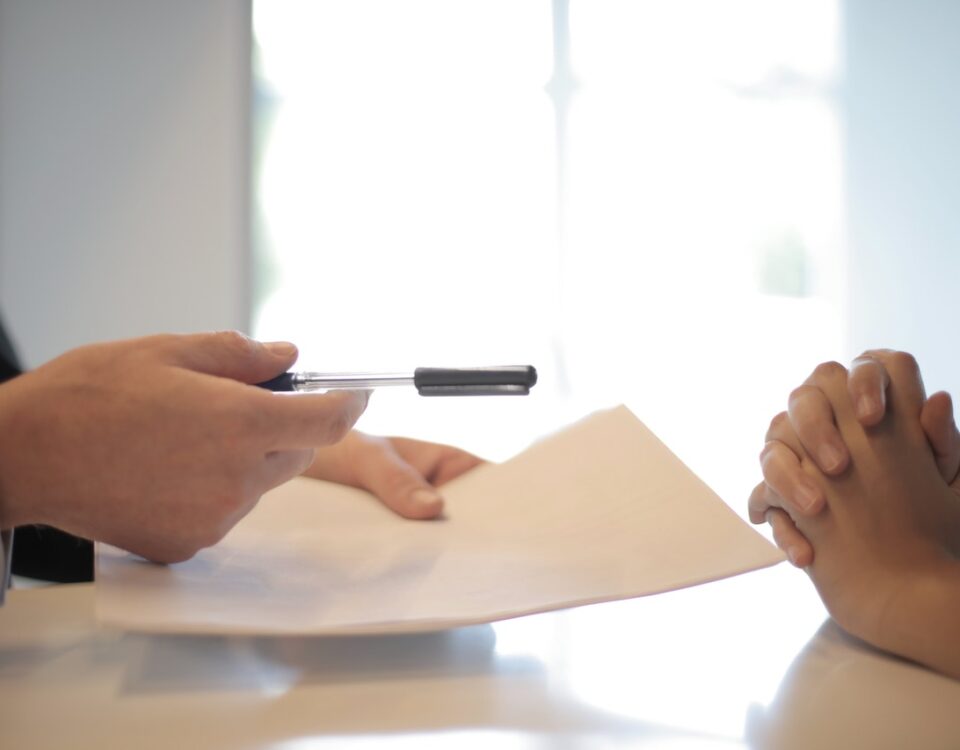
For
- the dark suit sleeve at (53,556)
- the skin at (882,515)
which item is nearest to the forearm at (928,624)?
the skin at (882,515)

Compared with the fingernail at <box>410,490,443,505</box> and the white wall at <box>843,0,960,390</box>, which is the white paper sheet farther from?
the white wall at <box>843,0,960,390</box>

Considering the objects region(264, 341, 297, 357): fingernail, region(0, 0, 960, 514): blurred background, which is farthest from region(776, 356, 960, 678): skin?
region(0, 0, 960, 514): blurred background

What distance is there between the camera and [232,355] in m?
0.41

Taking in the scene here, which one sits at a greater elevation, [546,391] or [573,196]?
[573,196]

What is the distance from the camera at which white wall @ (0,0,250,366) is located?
2301 mm

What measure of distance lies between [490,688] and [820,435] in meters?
0.21

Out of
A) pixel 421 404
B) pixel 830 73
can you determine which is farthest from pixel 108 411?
pixel 830 73

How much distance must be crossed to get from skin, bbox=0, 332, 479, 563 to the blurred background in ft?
6.23

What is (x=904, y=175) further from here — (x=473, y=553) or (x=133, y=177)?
(x=473, y=553)

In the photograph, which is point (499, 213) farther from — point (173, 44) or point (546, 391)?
point (173, 44)

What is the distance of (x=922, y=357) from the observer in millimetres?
2635

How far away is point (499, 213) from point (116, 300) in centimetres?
109

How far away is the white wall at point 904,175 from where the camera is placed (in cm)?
254

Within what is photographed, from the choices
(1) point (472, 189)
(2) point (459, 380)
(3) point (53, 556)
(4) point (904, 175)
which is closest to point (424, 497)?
(2) point (459, 380)
